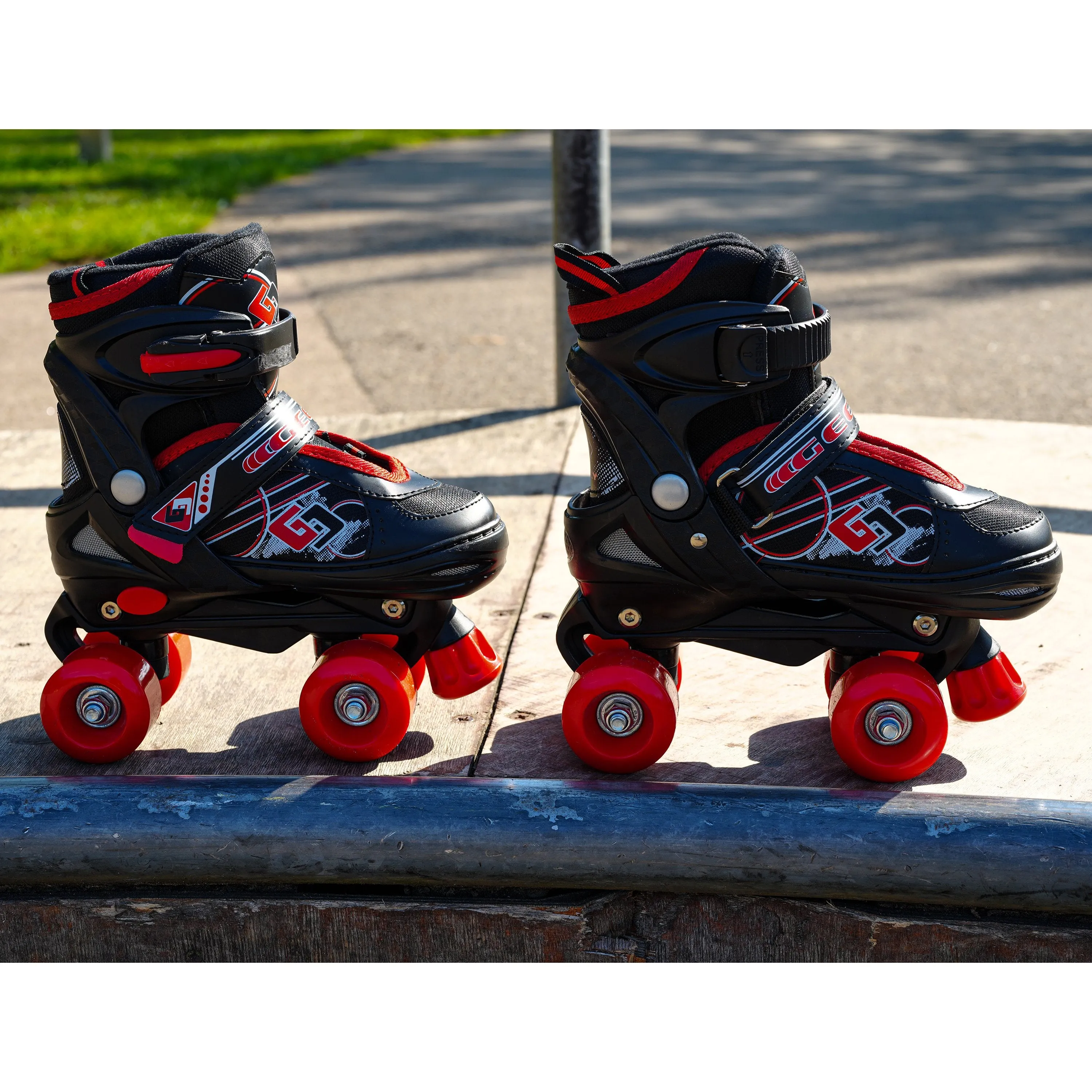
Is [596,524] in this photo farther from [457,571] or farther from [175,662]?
[175,662]

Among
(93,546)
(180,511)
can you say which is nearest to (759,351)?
(180,511)

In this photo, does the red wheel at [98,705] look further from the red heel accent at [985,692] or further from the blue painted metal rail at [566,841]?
the red heel accent at [985,692]

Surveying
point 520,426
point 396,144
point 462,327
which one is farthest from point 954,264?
point 396,144

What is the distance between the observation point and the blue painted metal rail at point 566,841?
1.81 meters

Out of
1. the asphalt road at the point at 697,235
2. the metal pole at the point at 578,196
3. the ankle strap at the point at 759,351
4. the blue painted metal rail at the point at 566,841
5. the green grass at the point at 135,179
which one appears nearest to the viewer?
the blue painted metal rail at the point at 566,841

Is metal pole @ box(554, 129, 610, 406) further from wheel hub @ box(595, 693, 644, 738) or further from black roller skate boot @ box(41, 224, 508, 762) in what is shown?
wheel hub @ box(595, 693, 644, 738)

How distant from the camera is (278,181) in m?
10.6

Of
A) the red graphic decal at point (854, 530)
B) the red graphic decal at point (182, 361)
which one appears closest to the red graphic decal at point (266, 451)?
the red graphic decal at point (182, 361)

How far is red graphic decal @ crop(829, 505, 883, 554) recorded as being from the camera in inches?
79.4

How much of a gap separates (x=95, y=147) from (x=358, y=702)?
11407mm

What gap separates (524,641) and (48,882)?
1062mm

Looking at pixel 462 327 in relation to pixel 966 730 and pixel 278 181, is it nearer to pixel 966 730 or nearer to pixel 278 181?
pixel 966 730

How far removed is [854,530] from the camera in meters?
2.02

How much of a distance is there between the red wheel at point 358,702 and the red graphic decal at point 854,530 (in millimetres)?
744
